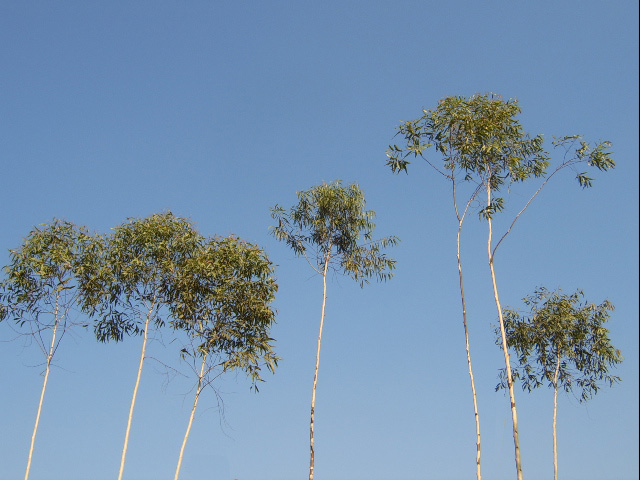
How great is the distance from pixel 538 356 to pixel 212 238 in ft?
44.7

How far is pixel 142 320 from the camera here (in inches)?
770

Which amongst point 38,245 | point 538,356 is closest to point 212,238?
point 38,245

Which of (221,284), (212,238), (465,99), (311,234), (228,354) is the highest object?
(465,99)

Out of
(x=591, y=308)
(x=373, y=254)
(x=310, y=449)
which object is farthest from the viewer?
(x=591, y=308)

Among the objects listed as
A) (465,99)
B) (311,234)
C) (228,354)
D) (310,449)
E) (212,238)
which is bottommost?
(310,449)

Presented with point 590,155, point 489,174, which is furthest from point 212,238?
point 590,155

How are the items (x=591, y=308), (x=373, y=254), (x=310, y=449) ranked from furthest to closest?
1. (x=591, y=308)
2. (x=373, y=254)
3. (x=310, y=449)

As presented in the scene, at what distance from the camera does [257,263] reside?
19.5 m

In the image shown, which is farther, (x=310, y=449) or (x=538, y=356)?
(x=538, y=356)

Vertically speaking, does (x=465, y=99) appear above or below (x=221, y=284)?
above

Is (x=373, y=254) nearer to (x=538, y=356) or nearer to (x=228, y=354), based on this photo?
(x=228, y=354)

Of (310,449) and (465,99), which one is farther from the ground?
(465,99)

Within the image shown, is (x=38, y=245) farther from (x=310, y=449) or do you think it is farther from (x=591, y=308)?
(x=591, y=308)

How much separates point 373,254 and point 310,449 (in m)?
6.60
